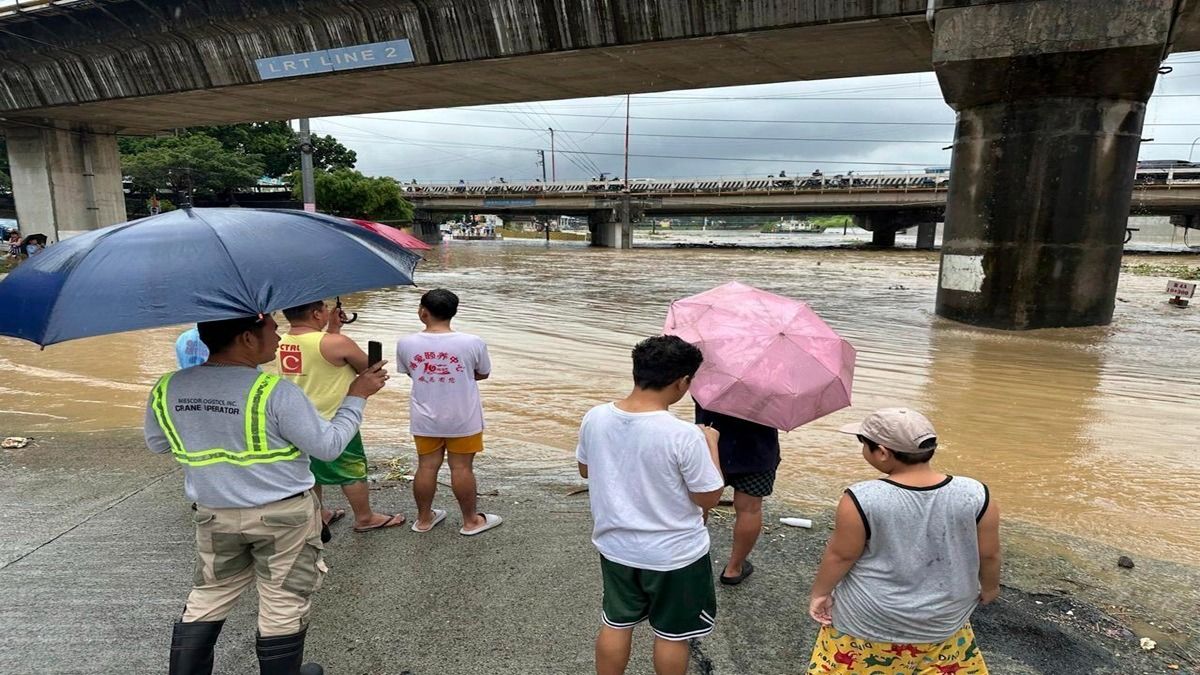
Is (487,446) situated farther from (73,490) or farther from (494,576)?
(73,490)

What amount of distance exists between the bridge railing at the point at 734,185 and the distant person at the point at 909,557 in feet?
146

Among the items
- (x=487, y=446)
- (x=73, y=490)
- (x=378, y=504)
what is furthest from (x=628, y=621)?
(x=73, y=490)

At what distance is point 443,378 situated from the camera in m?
3.66

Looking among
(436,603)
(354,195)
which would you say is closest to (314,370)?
(436,603)

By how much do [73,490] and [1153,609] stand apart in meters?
6.45

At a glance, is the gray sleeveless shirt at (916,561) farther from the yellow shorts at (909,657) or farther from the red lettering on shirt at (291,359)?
the red lettering on shirt at (291,359)

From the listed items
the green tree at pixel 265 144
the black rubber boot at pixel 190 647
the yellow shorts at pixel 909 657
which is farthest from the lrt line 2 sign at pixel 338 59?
the green tree at pixel 265 144

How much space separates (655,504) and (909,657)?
0.93m

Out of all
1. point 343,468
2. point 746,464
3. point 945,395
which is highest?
point 746,464

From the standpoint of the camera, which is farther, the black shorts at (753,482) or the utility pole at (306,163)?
the utility pole at (306,163)

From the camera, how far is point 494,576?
11.3 ft

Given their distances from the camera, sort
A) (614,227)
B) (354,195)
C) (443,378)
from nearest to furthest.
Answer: (443,378) < (354,195) < (614,227)

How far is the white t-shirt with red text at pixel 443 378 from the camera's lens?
3.63 m

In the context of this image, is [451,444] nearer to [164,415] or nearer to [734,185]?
[164,415]
